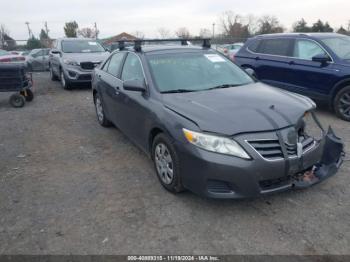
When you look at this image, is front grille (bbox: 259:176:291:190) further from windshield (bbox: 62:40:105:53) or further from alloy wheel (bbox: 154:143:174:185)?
windshield (bbox: 62:40:105:53)

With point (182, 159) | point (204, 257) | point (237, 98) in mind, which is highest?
point (237, 98)

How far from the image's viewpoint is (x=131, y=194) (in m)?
4.04

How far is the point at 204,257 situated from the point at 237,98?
6.17 ft

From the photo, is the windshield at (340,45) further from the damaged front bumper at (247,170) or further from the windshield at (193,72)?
the damaged front bumper at (247,170)

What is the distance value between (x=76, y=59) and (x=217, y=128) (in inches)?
344

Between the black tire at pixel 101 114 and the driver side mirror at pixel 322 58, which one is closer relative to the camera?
the black tire at pixel 101 114

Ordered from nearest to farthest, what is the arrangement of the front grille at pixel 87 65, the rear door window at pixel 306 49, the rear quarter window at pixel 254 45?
the rear door window at pixel 306 49
the rear quarter window at pixel 254 45
the front grille at pixel 87 65

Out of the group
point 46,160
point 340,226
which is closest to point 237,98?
point 340,226

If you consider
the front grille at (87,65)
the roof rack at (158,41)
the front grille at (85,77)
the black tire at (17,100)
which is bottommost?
the black tire at (17,100)

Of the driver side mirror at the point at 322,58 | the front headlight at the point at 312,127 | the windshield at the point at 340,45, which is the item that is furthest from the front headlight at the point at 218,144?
the windshield at the point at 340,45

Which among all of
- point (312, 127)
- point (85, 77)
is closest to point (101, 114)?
point (312, 127)

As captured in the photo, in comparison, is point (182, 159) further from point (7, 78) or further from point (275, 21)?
point (275, 21)

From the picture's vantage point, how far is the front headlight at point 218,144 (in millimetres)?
3254

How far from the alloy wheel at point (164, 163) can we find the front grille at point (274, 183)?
38.5 inches
